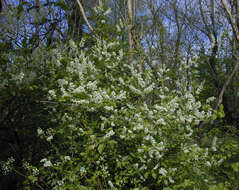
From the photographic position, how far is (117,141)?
96.3 inches

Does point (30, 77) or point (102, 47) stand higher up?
point (102, 47)

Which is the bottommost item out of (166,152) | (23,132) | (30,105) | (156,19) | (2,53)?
(166,152)

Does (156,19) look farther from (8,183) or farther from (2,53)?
(8,183)

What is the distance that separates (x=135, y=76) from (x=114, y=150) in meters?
0.95

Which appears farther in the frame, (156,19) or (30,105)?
(156,19)

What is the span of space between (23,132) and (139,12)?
4.15m

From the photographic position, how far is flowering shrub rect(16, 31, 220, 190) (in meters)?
2.16

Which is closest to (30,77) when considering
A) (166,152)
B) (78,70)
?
(78,70)

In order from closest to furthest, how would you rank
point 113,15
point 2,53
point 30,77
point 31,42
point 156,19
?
point 30,77 → point 2,53 → point 31,42 → point 156,19 → point 113,15

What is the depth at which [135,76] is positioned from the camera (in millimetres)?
2809

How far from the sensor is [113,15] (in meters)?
5.40

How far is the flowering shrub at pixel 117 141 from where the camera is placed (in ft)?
7.07

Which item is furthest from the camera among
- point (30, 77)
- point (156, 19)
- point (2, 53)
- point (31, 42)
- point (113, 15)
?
point (113, 15)

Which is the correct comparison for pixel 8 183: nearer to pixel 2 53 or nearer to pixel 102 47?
pixel 2 53
